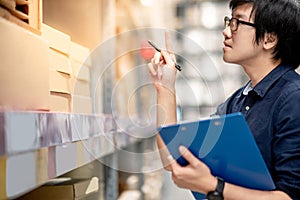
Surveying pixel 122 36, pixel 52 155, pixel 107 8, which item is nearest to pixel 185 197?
pixel 122 36

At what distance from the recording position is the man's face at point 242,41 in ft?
4.18

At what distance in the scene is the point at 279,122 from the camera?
1.16 meters

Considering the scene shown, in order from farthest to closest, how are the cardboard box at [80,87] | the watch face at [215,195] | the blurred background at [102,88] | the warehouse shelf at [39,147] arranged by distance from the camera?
the cardboard box at [80,87] → the watch face at [215,195] → the blurred background at [102,88] → the warehouse shelf at [39,147]

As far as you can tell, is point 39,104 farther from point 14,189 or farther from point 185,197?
point 185,197

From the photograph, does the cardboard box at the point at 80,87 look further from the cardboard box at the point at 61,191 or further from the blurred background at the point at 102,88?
the cardboard box at the point at 61,191

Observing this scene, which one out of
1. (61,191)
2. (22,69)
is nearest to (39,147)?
(22,69)

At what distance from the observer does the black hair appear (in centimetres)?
124

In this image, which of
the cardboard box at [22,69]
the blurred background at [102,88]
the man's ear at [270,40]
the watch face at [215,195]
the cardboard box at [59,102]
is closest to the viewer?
the cardboard box at [22,69]

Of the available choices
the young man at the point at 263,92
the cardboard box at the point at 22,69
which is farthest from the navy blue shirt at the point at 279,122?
the cardboard box at the point at 22,69

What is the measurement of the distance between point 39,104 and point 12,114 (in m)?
0.33

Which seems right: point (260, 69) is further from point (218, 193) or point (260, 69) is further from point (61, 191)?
point (61, 191)

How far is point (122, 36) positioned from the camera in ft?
7.45

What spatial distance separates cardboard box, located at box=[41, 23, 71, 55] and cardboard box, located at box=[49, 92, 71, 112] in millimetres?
136

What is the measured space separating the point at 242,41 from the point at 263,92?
0.52 ft
